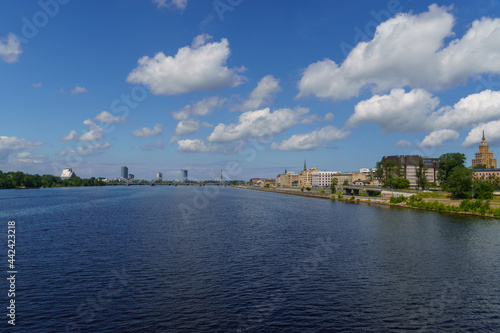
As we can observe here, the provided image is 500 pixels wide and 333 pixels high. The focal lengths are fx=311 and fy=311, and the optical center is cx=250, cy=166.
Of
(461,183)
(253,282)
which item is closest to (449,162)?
(461,183)

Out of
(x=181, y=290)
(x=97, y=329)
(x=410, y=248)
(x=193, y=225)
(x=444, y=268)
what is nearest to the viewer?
(x=97, y=329)

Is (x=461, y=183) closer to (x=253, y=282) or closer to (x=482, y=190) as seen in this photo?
(x=482, y=190)

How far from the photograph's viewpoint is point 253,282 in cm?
3259

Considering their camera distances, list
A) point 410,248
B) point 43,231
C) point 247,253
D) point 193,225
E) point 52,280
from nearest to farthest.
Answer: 1. point 52,280
2. point 247,253
3. point 410,248
4. point 43,231
5. point 193,225

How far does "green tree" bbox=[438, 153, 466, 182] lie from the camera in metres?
152

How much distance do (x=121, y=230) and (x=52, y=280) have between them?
101 ft

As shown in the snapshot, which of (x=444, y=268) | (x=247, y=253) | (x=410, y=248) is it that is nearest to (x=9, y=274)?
(x=247, y=253)

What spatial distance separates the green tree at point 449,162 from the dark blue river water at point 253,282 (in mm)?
110613

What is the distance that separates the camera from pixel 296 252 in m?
45.7

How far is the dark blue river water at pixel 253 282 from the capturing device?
79.9 ft

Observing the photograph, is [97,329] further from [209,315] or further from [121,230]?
[121,230]

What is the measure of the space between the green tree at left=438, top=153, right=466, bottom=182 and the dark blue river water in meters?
111

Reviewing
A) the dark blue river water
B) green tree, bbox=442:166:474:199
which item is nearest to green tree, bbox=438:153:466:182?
green tree, bbox=442:166:474:199

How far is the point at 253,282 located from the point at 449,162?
154m
